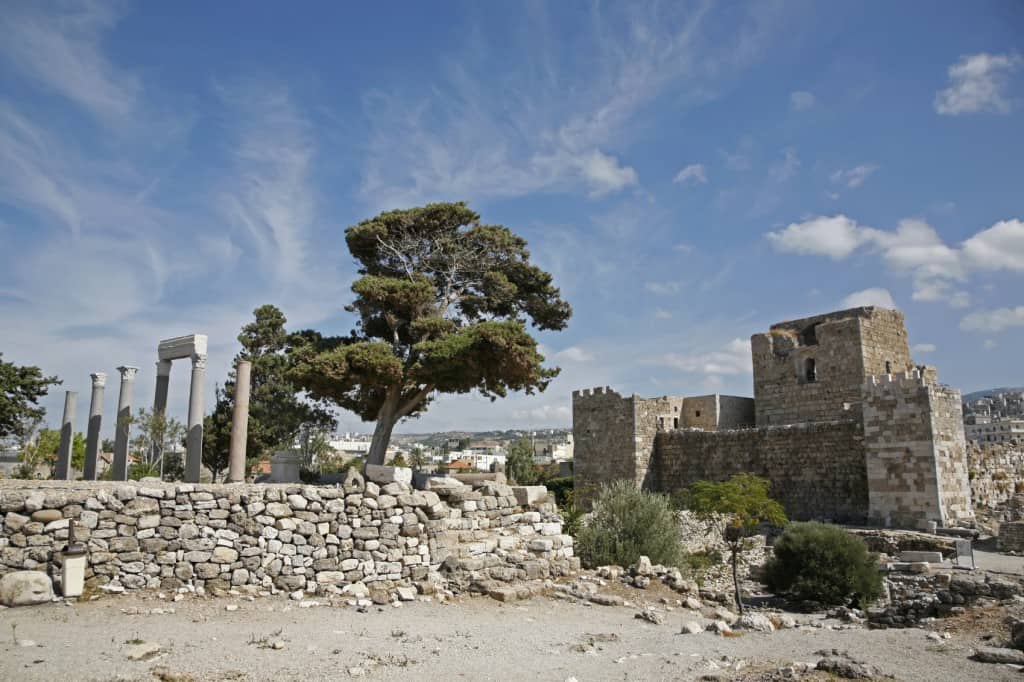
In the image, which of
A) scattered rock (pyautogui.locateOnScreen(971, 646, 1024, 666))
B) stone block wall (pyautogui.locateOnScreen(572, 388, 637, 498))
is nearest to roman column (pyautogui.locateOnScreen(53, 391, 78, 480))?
stone block wall (pyautogui.locateOnScreen(572, 388, 637, 498))

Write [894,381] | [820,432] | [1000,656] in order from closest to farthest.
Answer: [1000,656] → [894,381] → [820,432]

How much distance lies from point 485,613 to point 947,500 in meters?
15.3

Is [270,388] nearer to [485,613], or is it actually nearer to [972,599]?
[485,613]

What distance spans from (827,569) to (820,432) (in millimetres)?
10951

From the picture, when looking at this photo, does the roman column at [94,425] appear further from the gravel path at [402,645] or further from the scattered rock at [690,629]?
the scattered rock at [690,629]

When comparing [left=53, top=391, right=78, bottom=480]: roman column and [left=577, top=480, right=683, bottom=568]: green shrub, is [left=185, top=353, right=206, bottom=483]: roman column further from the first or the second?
[left=577, top=480, right=683, bottom=568]: green shrub

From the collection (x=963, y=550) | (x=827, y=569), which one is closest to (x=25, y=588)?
(x=827, y=569)

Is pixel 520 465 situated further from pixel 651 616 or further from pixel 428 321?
pixel 651 616

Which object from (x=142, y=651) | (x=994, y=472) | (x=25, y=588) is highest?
(x=994, y=472)

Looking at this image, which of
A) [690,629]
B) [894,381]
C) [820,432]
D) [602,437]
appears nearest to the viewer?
[690,629]

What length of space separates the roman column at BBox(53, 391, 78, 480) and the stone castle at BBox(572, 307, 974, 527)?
1630 centimetres

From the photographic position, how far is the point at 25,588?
7438 millimetres

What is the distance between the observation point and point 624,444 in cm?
2798

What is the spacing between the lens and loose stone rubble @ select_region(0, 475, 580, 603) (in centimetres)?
805
